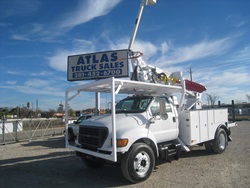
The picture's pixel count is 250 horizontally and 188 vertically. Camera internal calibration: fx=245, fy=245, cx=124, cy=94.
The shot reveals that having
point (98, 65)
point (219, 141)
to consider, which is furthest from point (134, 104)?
point (98, 65)

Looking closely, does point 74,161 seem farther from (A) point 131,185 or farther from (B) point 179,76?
(B) point 179,76

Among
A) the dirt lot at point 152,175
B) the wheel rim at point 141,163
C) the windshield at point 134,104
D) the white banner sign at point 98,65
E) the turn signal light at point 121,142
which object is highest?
the white banner sign at point 98,65

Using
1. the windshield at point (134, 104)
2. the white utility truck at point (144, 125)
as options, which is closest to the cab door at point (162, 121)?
the white utility truck at point (144, 125)

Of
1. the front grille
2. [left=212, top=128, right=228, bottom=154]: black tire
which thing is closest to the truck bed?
[left=212, top=128, right=228, bottom=154]: black tire

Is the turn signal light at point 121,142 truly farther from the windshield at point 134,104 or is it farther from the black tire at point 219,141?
the black tire at point 219,141

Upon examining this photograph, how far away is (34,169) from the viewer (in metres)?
8.00

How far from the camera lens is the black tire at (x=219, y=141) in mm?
9102

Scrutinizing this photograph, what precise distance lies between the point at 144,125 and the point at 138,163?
3.39ft

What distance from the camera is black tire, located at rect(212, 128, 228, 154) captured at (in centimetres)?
910

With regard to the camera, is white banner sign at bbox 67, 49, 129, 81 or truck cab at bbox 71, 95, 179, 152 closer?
truck cab at bbox 71, 95, 179, 152


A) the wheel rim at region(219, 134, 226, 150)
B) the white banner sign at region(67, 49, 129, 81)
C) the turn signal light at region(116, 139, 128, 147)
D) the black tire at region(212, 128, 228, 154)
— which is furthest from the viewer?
the white banner sign at region(67, 49, 129, 81)

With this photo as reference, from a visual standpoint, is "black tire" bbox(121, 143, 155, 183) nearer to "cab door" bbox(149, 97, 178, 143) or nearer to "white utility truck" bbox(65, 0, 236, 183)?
"white utility truck" bbox(65, 0, 236, 183)

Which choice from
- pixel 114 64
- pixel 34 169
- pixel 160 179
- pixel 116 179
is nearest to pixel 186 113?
pixel 160 179

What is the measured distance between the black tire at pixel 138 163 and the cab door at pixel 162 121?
75 centimetres
